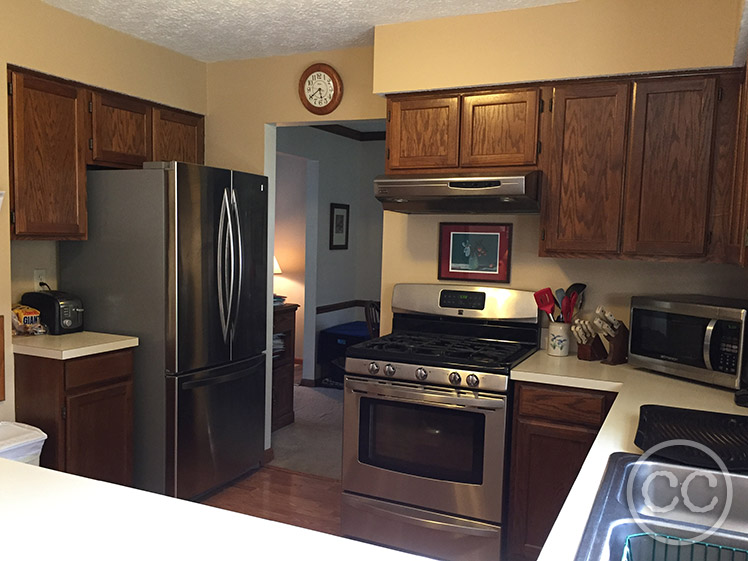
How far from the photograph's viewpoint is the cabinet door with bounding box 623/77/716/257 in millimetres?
2633

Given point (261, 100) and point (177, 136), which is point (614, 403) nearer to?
point (261, 100)

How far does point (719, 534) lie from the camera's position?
4.20ft

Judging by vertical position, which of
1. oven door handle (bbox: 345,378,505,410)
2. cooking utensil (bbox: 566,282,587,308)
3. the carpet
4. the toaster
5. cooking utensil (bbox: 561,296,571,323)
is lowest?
the carpet

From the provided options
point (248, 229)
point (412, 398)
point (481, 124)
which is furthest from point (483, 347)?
point (248, 229)

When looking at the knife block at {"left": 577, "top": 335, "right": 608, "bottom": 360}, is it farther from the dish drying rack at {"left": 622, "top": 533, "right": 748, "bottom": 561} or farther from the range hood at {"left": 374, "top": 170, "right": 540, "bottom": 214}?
the dish drying rack at {"left": 622, "top": 533, "right": 748, "bottom": 561}

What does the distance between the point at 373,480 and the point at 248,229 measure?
1.54 meters

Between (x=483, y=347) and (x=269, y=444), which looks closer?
(x=483, y=347)

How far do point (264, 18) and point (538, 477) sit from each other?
2470 mm

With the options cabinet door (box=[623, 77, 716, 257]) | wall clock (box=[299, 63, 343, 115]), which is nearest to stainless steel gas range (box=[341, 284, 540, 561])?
cabinet door (box=[623, 77, 716, 257])

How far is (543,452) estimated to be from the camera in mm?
2688

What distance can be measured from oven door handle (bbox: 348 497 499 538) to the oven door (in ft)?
0.12

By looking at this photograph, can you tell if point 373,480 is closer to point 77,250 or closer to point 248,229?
point 248,229

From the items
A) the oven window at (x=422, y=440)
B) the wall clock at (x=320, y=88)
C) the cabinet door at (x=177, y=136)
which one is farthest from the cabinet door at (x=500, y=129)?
the cabinet door at (x=177, y=136)

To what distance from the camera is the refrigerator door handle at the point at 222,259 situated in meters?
3.38
